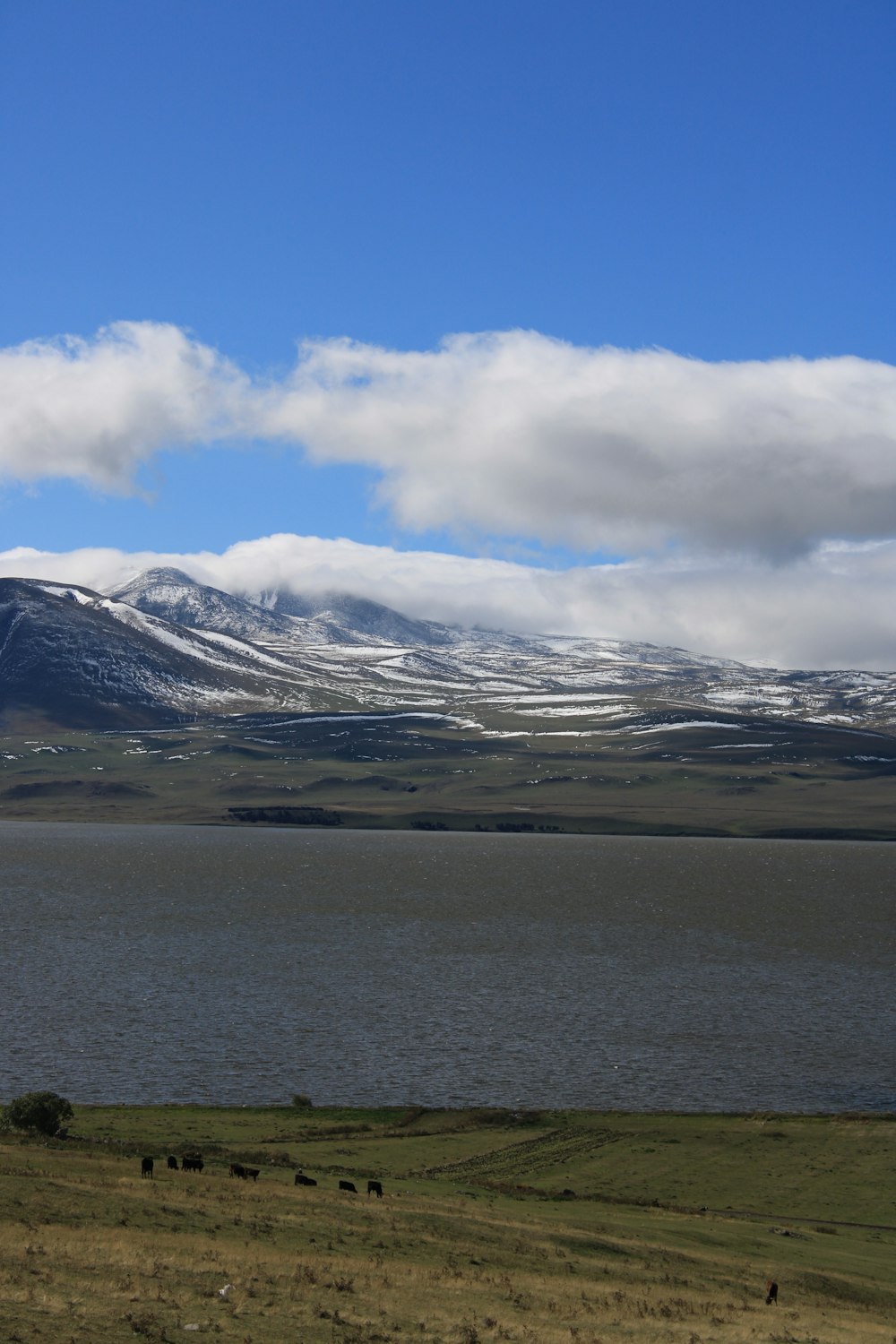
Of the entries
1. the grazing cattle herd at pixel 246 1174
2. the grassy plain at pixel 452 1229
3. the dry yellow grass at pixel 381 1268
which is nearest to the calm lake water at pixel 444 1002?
the grassy plain at pixel 452 1229

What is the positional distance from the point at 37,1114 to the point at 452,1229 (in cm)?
1854

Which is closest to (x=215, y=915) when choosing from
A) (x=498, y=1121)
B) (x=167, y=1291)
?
(x=498, y=1121)

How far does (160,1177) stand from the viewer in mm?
38281

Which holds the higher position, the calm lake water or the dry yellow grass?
the dry yellow grass

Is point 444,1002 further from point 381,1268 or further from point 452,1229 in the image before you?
point 381,1268

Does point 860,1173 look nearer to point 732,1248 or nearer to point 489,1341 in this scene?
point 732,1248

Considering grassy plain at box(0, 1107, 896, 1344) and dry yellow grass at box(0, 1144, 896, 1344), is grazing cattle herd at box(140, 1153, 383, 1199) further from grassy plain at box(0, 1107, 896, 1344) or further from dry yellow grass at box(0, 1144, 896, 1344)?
dry yellow grass at box(0, 1144, 896, 1344)

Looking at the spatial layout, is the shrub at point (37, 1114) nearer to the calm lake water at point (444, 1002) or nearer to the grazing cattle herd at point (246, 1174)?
the grazing cattle herd at point (246, 1174)

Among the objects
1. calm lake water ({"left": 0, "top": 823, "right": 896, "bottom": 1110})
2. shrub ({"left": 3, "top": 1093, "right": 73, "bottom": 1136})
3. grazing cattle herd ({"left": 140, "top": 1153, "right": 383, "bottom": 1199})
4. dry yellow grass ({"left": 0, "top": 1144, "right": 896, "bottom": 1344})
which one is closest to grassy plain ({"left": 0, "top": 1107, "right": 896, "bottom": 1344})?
dry yellow grass ({"left": 0, "top": 1144, "right": 896, "bottom": 1344})

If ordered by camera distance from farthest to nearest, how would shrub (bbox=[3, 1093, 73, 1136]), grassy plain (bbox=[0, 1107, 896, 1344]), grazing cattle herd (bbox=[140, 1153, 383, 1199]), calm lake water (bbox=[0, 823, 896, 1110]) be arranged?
calm lake water (bbox=[0, 823, 896, 1110]) < shrub (bbox=[3, 1093, 73, 1136]) < grazing cattle herd (bbox=[140, 1153, 383, 1199]) < grassy plain (bbox=[0, 1107, 896, 1344])

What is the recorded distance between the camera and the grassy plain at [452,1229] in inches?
1016

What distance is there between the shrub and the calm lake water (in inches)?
554

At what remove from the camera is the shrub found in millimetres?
45406

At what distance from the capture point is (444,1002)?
286 ft
